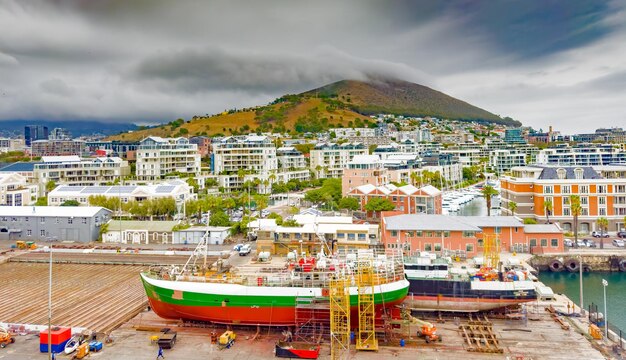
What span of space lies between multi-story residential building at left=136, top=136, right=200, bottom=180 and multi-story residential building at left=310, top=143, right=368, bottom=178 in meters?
26.3

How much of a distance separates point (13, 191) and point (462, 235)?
5953 cm

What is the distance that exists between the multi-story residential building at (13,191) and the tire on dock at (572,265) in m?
67.1

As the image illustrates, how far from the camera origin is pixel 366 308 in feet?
72.2

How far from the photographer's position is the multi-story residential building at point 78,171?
7744 centimetres

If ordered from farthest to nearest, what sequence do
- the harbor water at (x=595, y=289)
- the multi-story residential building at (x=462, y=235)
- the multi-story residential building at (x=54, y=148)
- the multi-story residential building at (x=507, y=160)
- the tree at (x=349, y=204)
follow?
the multi-story residential building at (x=54, y=148) < the multi-story residential building at (x=507, y=160) < the tree at (x=349, y=204) < the multi-story residential building at (x=462, y=235) < the harbor water at (x=595, y=289)

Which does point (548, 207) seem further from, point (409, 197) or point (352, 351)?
point (352, 351)

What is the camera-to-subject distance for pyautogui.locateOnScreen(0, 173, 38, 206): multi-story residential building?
61781 millimetres

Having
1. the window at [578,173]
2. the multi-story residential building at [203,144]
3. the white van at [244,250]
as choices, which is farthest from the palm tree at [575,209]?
the multi-story residential building at [203,144]

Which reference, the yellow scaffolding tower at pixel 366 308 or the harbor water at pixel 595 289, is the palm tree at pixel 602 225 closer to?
the harbor water at pixel 595 289

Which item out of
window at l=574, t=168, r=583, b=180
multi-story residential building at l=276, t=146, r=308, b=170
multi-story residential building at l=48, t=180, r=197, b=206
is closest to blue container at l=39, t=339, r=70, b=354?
multi-story residential building at l=48, t=180, r=197, b=206

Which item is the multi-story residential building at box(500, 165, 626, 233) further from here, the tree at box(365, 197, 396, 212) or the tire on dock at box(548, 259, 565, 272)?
the tree at box(365, 197, 396, 212)

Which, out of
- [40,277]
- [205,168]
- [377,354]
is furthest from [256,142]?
[377,354]

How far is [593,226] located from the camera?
5056 centimetres

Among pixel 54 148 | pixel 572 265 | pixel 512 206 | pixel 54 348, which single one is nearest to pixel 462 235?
pixel 572 265
